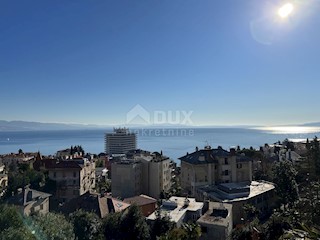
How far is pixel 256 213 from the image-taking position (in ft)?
83.1

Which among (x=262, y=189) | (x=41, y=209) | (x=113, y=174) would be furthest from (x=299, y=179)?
(x=41, y=209)

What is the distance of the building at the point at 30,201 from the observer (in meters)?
24.2

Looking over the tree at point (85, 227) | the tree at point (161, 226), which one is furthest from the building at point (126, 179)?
the tree at point (85, 227)

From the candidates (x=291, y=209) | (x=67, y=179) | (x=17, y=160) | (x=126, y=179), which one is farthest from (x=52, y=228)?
(x=17, y=160)

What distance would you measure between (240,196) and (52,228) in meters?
18.0

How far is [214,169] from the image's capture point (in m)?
33.6

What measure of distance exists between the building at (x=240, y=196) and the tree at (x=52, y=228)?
1481 cm

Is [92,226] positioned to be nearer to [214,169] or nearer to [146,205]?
[146,205]

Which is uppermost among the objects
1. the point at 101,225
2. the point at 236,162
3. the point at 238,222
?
the point at 236,162

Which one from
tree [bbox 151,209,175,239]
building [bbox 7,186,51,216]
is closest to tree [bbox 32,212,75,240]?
tree [bbox 151,209,175,239]

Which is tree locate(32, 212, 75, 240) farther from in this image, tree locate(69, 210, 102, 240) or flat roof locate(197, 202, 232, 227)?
flat roof locate(197, 202, 232, 227)

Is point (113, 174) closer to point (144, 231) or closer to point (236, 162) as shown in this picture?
point (236, 162)

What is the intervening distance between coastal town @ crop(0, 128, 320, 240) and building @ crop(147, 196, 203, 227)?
7 centimetres

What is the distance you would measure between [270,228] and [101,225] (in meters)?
11.0
